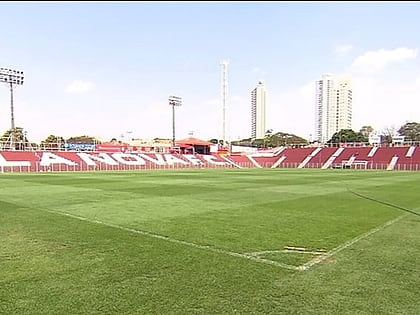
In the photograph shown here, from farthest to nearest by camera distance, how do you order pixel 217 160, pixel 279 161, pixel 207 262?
1. pixel 279 161
2. pixel 217 160
3. pixel 207 262

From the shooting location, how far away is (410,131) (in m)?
129

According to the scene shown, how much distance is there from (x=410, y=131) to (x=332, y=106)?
38.9 metres

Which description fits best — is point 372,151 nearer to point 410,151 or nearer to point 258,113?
point 410,151

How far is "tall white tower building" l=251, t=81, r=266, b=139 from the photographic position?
177000mm

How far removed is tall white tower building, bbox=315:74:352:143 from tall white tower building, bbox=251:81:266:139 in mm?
23998

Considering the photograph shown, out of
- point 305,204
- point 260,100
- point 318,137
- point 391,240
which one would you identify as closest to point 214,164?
point 305,204

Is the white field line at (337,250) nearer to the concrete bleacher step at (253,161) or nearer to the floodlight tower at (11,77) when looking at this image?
the floodlight tower at (11,77)

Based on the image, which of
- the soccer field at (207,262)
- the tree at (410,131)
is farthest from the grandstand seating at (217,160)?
the tree at (410,131)

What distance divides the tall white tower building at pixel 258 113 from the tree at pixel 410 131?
60.7 m

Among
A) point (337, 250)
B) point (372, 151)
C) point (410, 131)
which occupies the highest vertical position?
point (410, 131)

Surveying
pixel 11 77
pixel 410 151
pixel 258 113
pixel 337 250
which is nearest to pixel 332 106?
pixel 258 113

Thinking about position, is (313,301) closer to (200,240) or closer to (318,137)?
(200,240)

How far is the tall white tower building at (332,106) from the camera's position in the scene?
529 ft

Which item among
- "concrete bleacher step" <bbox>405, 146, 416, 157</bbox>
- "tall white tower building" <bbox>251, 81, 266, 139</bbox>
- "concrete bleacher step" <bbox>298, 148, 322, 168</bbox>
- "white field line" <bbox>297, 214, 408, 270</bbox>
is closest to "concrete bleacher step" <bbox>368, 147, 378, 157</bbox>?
"concrete bleacher step" <bbox>405, 146, 416, 157</bbox>
